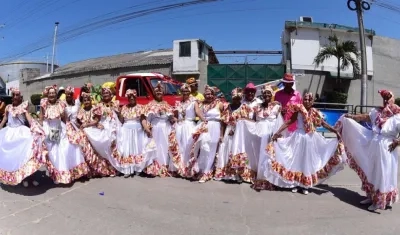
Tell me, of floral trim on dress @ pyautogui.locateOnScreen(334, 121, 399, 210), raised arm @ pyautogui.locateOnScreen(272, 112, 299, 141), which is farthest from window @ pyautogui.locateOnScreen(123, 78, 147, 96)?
floral trim on dress @ pyautogui.locateOnScreen(334, 121, 399, 210)

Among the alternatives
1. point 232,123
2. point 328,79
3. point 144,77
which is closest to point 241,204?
point 232,123

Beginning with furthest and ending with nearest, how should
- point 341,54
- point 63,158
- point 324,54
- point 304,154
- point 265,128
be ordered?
1. point 324,54
2. point 341,54
3. point 265,128
4. point 63,158
5. point 304,154

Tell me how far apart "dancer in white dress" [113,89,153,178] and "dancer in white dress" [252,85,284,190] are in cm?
198

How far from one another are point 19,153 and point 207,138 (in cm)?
290

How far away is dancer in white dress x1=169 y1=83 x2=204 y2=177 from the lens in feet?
20.5

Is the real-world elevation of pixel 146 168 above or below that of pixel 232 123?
below

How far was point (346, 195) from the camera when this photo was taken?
561 cm

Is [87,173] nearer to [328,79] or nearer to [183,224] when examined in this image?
[183,224]

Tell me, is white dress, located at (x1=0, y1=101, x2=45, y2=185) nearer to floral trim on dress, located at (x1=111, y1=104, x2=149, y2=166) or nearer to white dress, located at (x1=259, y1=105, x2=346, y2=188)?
floral trim on dress, located at (x1=111, y1=104, x2=149, y2=166)

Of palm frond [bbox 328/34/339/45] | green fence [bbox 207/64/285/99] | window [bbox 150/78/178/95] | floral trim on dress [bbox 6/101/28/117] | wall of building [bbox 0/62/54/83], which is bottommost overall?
floral trim on dress [bbox 6/101/28/117]

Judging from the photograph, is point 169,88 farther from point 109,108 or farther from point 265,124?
point 265,124

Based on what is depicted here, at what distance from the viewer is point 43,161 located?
539 centimetres

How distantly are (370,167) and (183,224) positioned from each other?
8.90ft

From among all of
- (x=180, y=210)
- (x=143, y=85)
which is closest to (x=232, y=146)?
(x=180, y=210)
